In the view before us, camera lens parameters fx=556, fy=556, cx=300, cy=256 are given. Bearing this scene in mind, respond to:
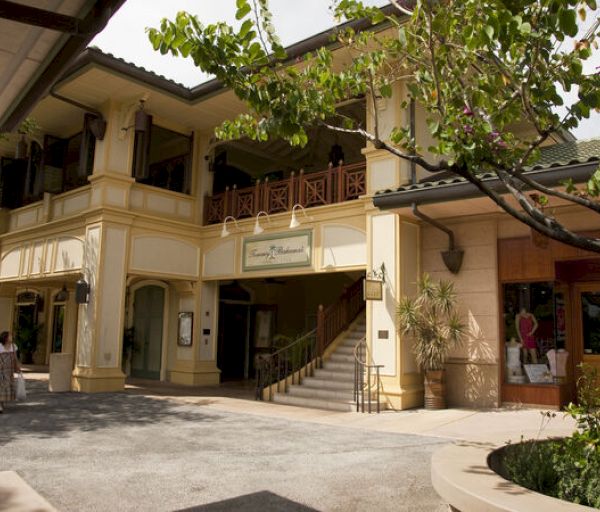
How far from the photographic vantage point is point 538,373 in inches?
390

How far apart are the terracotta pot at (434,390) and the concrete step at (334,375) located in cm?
162

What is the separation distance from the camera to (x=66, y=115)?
14.5 meters

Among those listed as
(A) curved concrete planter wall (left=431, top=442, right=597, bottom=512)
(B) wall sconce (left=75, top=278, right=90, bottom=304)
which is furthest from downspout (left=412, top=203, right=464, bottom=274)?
(B) wall sconce (left=75, top=278, right=90, bottom=304)

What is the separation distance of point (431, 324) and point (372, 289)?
1.23 m

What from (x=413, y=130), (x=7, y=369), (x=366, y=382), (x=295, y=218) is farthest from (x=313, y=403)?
(x=413, y=130)

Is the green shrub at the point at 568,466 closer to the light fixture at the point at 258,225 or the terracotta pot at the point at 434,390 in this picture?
the terracotta pot at the point at 434,390

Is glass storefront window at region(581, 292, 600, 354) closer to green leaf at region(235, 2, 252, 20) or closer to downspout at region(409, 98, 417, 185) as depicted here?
downspout at region(409, 98, 417, 185)

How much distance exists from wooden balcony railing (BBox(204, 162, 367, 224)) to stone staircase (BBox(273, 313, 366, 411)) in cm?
330

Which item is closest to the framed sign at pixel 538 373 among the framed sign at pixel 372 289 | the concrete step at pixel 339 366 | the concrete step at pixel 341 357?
the framed sign at pixel 372 289

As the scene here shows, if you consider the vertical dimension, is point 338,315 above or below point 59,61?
below

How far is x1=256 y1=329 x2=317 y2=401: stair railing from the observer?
38.3 feet

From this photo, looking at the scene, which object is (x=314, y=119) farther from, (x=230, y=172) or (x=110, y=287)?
(x=230, y=172)

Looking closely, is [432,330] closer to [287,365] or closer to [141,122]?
[287,365]

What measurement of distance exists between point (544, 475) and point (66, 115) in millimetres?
14240
